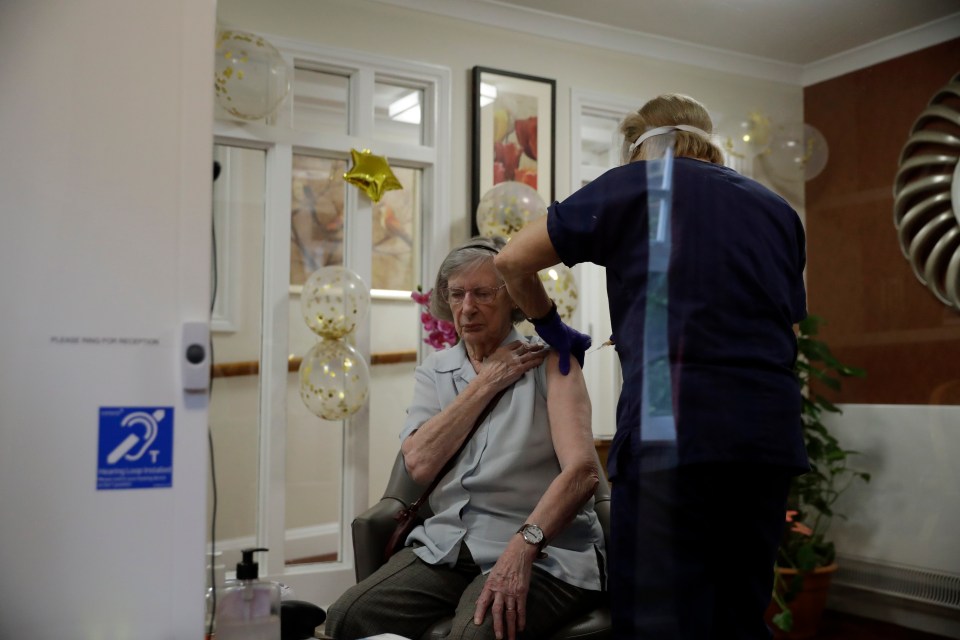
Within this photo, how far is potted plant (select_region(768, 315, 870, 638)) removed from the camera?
115 inches

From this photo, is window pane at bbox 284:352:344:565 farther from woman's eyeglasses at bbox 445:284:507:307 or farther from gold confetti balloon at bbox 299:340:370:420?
woman's eyeglasses at bbox 445:284:507:307

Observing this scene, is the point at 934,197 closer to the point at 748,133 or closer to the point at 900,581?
the point at 748,133

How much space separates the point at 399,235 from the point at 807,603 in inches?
72.6

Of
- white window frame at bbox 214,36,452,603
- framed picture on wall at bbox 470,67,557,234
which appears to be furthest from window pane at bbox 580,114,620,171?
white window frame at bbox 214,36,452,603

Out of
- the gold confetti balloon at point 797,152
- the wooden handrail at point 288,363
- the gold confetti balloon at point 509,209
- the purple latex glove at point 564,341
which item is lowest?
the wooden handrail at point 288,363

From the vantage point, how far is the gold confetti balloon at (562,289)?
2605 mm

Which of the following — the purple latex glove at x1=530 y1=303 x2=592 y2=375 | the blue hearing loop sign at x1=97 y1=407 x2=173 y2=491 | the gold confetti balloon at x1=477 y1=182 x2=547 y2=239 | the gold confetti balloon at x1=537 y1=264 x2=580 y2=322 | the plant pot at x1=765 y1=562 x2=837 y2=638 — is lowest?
the plant pot at x1=765 y1=562 x2=837 y2=638

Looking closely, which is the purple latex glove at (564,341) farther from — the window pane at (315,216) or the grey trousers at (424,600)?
the window pane at (315,216)

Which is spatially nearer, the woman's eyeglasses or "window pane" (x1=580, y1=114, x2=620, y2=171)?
the woman's eyeglasses

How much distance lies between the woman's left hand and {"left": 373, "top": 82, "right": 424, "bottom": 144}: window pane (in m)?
1.85

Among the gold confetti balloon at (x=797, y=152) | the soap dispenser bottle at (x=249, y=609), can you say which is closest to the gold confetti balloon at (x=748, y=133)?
the gold confetti balloon at (x=797, y=152)

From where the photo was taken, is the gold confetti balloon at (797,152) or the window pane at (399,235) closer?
the window pane at (399,235)

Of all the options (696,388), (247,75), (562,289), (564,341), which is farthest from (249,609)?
(247,75)

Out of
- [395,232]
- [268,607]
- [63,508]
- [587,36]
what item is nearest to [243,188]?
[395,232]
